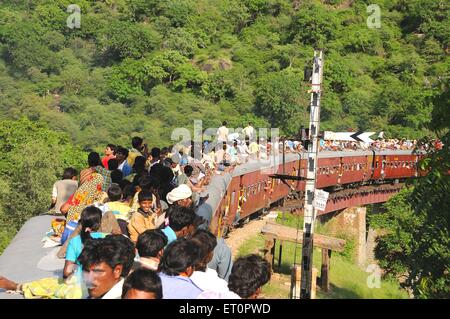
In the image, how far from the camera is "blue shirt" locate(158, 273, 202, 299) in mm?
4332

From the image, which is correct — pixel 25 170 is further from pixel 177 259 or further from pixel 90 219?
pixel 177 259

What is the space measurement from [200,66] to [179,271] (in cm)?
7524

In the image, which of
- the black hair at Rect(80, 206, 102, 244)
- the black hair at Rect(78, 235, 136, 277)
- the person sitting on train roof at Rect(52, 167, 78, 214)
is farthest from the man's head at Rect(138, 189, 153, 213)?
the person sitting on train roof at Rect(52, 167, 78, 214)

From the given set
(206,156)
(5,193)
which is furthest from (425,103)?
(5,193)

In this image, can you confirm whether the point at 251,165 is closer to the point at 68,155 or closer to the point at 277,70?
the point at 68,155

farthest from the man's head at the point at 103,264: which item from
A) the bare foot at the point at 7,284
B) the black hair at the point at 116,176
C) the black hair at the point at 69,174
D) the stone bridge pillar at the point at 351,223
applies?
the stone bridge pillar at the point at 351,223

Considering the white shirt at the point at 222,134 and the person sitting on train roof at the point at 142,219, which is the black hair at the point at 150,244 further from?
the white shirt at the point at 222,134

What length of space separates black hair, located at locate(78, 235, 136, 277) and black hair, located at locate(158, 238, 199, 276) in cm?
23

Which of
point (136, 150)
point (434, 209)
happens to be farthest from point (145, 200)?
point (136, 150)

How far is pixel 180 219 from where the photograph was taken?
5.95 metres

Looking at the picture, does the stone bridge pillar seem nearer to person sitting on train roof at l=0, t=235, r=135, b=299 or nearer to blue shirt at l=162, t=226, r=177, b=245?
blue shirt at l=162, t=226, r=177, b=245

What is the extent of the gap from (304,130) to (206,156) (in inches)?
180

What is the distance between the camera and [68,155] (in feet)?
156

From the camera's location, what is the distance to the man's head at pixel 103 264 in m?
4.45
